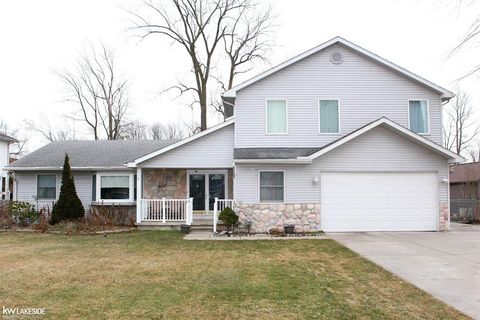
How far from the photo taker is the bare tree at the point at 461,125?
37.6 m

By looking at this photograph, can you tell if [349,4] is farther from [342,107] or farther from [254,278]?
[254,278]

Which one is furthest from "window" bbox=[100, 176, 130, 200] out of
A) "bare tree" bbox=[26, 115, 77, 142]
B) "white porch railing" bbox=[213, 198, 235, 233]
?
"bare tree" bbox=[26, 115, 77, 142]

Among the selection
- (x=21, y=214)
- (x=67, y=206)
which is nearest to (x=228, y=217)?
(x=67, y=206)

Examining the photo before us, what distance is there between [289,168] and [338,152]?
193cm

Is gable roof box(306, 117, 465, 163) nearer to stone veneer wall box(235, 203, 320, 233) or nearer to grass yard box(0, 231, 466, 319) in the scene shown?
stone veneer wall box(235, 203, 320, 233)

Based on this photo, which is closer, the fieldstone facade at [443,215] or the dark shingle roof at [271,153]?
the dark shingle roof at [271,153]

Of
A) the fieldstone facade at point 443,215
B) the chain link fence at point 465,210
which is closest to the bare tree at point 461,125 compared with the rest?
the chain link fence at point 465,210

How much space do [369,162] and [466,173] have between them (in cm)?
1705

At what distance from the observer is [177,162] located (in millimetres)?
14977

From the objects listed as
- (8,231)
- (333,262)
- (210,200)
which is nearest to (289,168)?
(210,200)

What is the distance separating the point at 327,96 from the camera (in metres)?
14.5

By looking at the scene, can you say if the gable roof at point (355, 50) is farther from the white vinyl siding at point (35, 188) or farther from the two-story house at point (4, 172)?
the two-story house at point (4, 172)

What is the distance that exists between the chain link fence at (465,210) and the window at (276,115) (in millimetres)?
11376

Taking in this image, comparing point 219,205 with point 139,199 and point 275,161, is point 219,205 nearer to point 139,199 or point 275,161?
point 139,199
